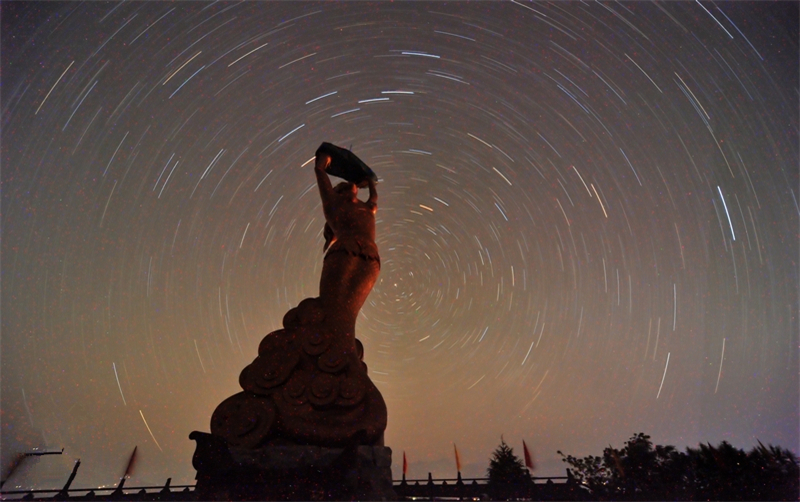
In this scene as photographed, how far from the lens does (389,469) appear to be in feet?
22.0

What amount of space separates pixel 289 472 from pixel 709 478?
14.4 meters

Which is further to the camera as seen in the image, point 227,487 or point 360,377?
point 360,377

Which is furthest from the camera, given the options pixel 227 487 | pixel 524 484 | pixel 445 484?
pixel 445 484

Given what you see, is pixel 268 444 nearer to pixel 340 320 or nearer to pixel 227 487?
pixel 227 487

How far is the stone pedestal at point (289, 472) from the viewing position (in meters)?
6.38

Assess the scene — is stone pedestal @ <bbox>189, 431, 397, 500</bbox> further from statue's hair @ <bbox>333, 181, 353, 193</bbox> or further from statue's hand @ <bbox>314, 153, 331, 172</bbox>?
statue's hand @ <bbox>314, 153, 331, 172</bbox>

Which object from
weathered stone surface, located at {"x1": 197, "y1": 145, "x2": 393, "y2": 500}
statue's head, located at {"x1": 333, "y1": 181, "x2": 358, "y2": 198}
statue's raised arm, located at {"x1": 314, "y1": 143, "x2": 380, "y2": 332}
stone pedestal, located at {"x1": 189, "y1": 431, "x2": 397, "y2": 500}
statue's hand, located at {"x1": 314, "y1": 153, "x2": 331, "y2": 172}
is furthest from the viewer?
statue's head, located at {"x1": 333, "y1": 181, "x2": 358, "y2": 198}

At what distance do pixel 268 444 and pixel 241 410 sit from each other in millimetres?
692

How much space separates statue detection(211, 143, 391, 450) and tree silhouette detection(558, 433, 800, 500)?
848 centimetres

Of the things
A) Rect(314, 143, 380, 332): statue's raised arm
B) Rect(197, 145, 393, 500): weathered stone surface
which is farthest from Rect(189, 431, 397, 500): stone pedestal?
Rect(314, 143, 380, 332): statue's raised arm

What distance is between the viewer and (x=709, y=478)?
14312 millimetres

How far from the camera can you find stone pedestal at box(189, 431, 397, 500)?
20.9ft

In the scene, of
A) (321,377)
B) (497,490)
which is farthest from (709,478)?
(321,377)

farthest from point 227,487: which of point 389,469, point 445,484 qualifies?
point 445,484
